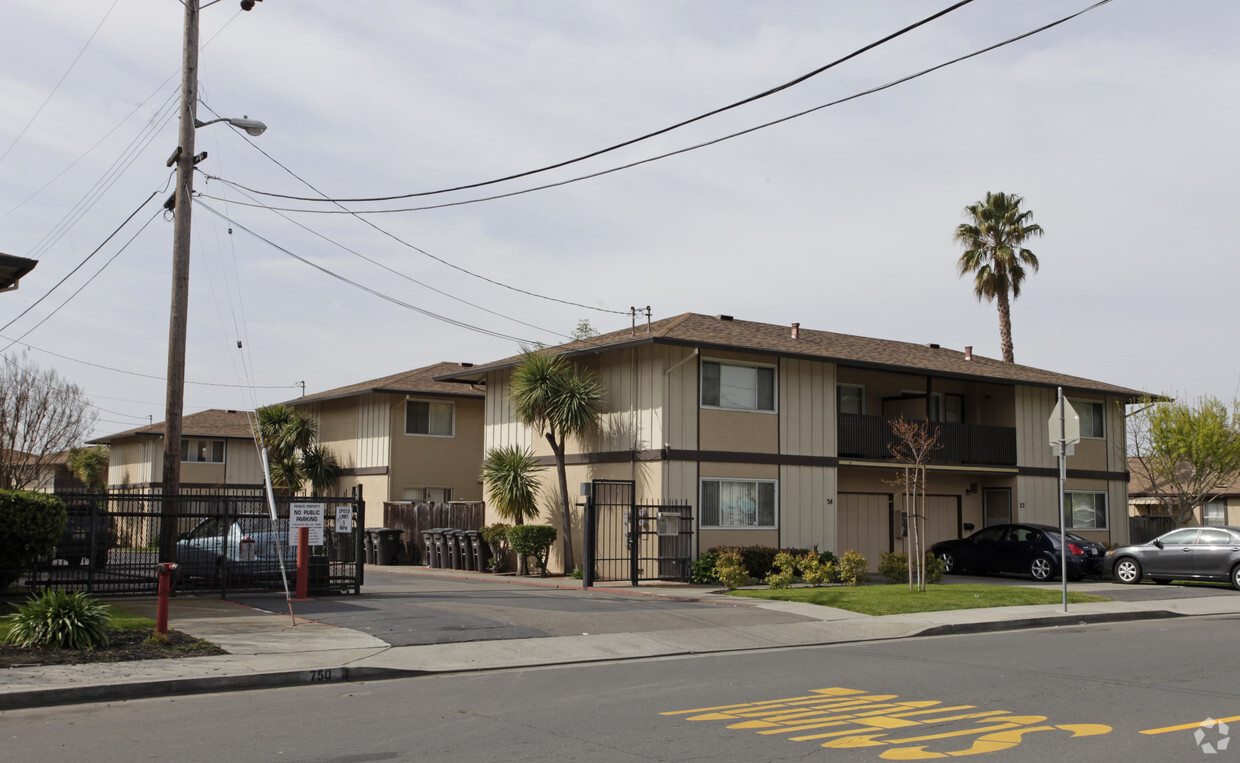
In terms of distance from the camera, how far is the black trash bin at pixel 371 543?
31.2 m

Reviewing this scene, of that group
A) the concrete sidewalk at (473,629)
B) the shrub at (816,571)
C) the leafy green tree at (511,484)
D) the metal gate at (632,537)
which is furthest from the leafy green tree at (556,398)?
the shrub at (816,571)

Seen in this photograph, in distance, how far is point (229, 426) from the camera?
146 ft

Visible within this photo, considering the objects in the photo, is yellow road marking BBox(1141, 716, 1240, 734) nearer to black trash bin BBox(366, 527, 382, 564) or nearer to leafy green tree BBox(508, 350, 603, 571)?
leafy green tree BBox(508, 350, 603, 571)

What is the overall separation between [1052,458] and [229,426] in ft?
105

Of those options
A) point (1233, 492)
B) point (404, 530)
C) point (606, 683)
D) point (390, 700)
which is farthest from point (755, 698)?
point (1233, 492)

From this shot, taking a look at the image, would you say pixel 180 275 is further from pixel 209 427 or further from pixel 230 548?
pixel 209 427

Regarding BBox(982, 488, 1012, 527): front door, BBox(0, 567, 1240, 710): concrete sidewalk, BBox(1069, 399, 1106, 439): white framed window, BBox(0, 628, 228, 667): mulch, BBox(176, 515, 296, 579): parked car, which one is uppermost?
BBox(1069, 399, 1106, 439): white framed window

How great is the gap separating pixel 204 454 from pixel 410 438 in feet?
44.7

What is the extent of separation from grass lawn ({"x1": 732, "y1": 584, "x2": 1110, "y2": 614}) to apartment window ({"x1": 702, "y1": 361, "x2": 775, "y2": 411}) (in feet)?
16.8

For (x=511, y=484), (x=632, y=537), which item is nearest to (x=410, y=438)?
(x=511, y=484)

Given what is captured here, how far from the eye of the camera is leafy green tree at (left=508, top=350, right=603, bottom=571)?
79.6 feet

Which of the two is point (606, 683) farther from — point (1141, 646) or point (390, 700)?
point (1141, 646)

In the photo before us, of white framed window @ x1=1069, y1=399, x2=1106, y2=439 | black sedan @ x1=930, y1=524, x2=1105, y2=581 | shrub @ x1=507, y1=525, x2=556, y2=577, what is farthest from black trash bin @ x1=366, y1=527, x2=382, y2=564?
white framed window @ x1=1069, y1=399, x2=1106, y2=439

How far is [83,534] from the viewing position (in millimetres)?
15711
